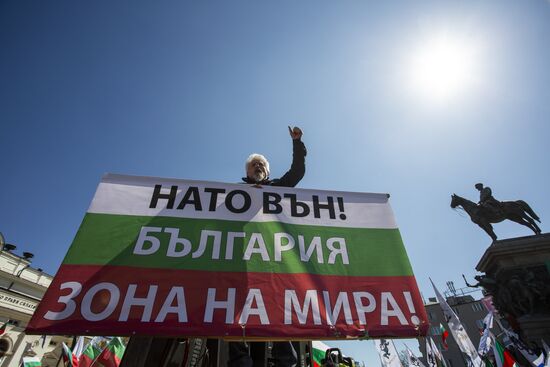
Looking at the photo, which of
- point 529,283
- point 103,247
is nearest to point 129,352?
point 103,247

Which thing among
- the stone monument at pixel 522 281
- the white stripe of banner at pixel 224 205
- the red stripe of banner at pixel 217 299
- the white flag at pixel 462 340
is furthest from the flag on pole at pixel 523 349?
the red stripe of banner at pixel 217 299

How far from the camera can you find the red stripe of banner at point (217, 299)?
4.94ft

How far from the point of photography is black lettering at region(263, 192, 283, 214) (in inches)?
87.3

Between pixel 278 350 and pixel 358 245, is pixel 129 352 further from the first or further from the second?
pixel 358 245

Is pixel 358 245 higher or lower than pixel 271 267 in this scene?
higher

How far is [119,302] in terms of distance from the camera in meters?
1.58

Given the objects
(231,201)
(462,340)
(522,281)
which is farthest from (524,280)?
(231,201)

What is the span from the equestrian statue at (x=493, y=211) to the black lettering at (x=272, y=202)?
12.7 m

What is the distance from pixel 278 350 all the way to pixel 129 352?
1.10 meters

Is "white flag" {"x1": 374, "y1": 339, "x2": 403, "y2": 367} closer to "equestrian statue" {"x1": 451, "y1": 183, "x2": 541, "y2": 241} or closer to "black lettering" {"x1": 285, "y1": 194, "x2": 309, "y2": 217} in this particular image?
"equestrian statue" {"x1": 451, "y1": 183, "x2": 541, "y2": 241}

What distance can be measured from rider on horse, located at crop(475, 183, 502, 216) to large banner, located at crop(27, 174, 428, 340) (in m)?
12.9

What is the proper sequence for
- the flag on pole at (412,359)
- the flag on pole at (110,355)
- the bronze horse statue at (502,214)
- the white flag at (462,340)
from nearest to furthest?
the flag on pole at (110,355) → the white flag at (462,340) → the bronze horse statue at (502,214) → the flag on pole at (412,359)

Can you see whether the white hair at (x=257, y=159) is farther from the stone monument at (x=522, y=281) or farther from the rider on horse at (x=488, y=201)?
the rider on horse at (x=488, y=201)

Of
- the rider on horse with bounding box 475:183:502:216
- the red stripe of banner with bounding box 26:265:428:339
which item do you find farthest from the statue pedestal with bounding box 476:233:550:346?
the red stripe of banner with bounding box 26:265:428:339
